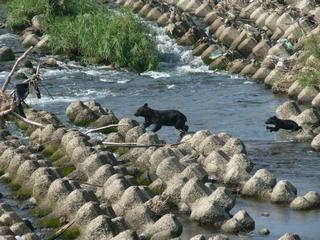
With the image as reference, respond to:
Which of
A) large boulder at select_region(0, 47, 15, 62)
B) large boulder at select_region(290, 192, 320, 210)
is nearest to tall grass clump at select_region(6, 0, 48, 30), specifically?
large boulder at select_region(0, 47, 15, 62)

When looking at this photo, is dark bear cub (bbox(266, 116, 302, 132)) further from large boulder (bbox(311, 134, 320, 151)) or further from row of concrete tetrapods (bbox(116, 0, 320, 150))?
large boulder (bbox(311, 134, 320, 151))

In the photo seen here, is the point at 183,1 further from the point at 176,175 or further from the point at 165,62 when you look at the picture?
the point at 176,175

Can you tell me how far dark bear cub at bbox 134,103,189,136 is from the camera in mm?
37375

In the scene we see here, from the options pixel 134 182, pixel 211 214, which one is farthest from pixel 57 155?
pixel 211 214

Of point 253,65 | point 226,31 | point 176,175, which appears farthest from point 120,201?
point 226,31

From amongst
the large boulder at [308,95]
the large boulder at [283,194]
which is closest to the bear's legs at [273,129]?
the large boulder at [308,95]

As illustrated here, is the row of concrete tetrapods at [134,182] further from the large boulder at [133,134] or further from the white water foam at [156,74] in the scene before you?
the white water foam at [156,74]

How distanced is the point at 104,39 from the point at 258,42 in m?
6.44

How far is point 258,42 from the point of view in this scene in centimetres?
5147

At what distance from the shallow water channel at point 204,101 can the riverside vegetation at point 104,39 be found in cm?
64

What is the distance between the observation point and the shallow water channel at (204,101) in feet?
104

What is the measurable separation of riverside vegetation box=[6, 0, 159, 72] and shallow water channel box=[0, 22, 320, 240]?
2.09ft

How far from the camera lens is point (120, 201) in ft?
91.4

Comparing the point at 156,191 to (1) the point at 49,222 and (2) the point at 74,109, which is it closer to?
(1) the point at 49,222
